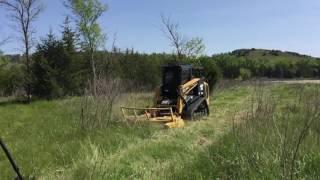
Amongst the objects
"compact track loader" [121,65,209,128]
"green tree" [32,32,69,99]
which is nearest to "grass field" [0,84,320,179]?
"compact track loader" [121,65,209,128]

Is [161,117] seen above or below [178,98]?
below

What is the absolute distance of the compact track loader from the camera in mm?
16484

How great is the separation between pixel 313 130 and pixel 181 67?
9.47 m

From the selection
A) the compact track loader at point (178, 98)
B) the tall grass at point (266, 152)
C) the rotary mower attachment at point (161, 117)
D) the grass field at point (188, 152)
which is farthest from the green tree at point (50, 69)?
the tall grass at point (266, 152)

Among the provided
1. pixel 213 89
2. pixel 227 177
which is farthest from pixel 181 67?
pixel 213 89

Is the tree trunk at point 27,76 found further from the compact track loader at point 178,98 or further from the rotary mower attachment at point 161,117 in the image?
the rotary mower attachment at point 161,117

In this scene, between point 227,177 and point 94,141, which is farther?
point 94,141

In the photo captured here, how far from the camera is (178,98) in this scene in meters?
17.4

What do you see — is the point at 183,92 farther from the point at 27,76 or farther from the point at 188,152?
the point at 27,76

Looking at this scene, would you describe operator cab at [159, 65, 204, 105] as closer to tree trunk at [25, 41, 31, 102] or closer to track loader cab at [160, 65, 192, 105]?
track loader cab at [160, 65, 192, 105]

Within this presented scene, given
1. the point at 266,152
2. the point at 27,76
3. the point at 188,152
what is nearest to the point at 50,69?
the point at 27,76

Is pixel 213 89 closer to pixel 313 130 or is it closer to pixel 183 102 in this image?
pixel 183 102

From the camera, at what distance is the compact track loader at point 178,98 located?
16.5 m

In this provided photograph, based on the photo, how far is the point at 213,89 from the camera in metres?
34.0
